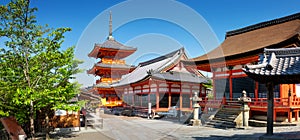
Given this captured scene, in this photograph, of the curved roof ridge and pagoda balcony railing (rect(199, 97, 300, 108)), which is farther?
the curved roof ridge

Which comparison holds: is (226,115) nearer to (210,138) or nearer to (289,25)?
(210,138)

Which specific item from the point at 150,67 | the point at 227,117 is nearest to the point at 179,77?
the point at 227,117

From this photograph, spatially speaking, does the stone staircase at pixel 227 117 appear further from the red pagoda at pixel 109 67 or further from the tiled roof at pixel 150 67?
the red pagoda at pixel 109 67

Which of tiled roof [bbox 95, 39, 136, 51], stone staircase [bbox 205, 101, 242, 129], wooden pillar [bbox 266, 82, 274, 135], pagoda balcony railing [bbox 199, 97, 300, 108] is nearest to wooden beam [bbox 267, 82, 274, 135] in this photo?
wooden pillar [bbox 266, 82, 274, 135]

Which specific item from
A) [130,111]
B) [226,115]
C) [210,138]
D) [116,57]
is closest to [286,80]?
[210,138]

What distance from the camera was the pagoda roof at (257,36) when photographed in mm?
15473

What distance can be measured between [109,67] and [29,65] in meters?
22.5

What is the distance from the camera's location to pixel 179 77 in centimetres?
2359

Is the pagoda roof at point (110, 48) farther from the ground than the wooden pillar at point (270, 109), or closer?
farther from the ground

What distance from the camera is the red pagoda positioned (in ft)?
107

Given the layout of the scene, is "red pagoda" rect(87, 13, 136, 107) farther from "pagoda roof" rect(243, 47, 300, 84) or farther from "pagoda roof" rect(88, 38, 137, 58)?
"pagoda roof" rect(243, 47, 300, 84)

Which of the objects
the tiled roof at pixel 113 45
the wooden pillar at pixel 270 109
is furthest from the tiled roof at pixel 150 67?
the wooden pillar at pixel 270 109

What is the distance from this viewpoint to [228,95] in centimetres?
1773

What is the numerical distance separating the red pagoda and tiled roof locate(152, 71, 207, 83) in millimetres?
11202
